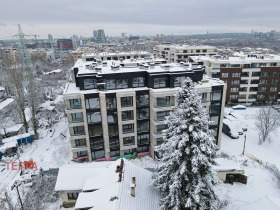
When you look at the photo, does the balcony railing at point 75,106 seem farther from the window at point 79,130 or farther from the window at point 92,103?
the window at point 79,130

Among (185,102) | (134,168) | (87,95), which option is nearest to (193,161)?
(185,102)

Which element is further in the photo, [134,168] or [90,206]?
[134,168]

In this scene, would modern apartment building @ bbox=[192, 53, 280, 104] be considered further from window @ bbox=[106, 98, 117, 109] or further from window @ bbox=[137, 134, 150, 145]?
window @ bbox=[106, 98, 117, 109]

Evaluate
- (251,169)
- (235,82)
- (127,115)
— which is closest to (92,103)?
(127,115)

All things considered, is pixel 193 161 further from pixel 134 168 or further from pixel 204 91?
pixel 204 91

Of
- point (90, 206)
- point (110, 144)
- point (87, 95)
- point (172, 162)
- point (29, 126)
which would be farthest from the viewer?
point (29, 126)

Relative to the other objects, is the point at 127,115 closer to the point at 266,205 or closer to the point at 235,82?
the point at 266,205

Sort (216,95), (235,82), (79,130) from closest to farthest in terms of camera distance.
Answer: (79,130), (216,95), (235,82)
